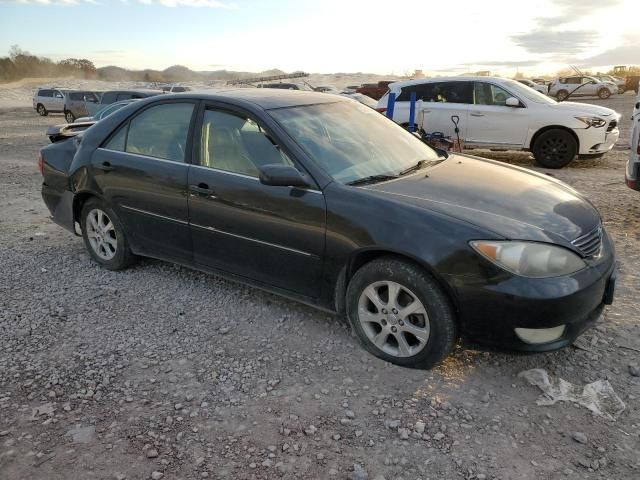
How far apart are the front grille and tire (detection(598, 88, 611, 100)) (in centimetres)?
3406

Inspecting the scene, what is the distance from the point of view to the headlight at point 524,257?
2738 mm

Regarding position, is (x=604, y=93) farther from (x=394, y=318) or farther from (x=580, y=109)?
(x=394, y=318)

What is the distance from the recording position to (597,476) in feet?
7.56

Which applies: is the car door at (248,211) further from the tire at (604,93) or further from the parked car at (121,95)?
the tire at (604,93)

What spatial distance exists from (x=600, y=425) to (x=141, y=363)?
2609 mm

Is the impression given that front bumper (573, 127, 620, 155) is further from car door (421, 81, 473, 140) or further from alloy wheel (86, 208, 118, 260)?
alloy wheel (86, 208, 118, 260)

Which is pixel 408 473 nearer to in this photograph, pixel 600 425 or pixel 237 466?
pixel 237 466

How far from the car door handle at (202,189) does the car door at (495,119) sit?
24.6 feet

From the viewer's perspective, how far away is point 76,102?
84.2 feet

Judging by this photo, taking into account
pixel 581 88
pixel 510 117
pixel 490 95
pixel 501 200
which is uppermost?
pixel 581 88

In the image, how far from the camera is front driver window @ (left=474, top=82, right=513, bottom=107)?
9.76 meters

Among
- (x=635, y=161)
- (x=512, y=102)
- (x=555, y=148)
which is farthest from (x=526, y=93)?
(x=635, y=161)

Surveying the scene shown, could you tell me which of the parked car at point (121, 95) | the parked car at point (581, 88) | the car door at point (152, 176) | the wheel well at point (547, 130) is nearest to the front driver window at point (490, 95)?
the wheel well at point (547, 130)

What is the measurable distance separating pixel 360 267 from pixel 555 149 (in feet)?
25.1
